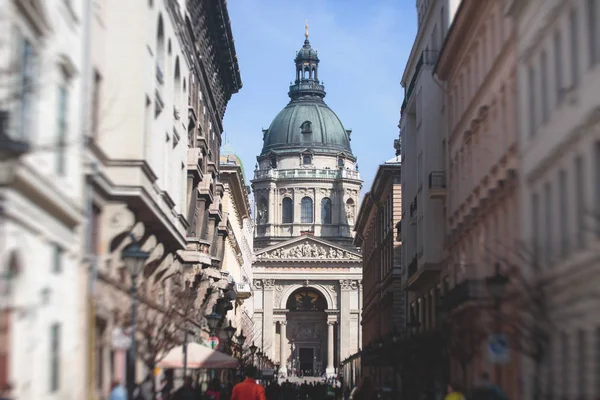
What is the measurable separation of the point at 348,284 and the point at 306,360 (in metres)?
16.2

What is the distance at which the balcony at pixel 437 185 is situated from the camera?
4216cm

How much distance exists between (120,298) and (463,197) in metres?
12.8

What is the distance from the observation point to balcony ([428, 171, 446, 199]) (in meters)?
42.2

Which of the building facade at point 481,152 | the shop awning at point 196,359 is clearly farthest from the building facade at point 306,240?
the shop awning at point 196,359

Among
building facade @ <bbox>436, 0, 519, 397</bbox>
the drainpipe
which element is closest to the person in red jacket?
the drainpipe

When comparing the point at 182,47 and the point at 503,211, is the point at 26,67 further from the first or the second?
the point at 182,47

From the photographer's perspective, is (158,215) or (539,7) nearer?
(539,7)

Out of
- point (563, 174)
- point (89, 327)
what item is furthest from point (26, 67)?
point (563, 174)

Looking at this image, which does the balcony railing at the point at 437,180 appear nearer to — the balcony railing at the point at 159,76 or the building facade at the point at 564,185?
the balcony railing at the point at 159,76

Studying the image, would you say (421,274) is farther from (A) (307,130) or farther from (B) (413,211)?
(A) (307,130)

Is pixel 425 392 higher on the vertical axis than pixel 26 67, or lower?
lower

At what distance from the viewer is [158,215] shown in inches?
1215

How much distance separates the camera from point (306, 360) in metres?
177

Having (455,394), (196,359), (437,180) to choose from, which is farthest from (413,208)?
(455,394)
